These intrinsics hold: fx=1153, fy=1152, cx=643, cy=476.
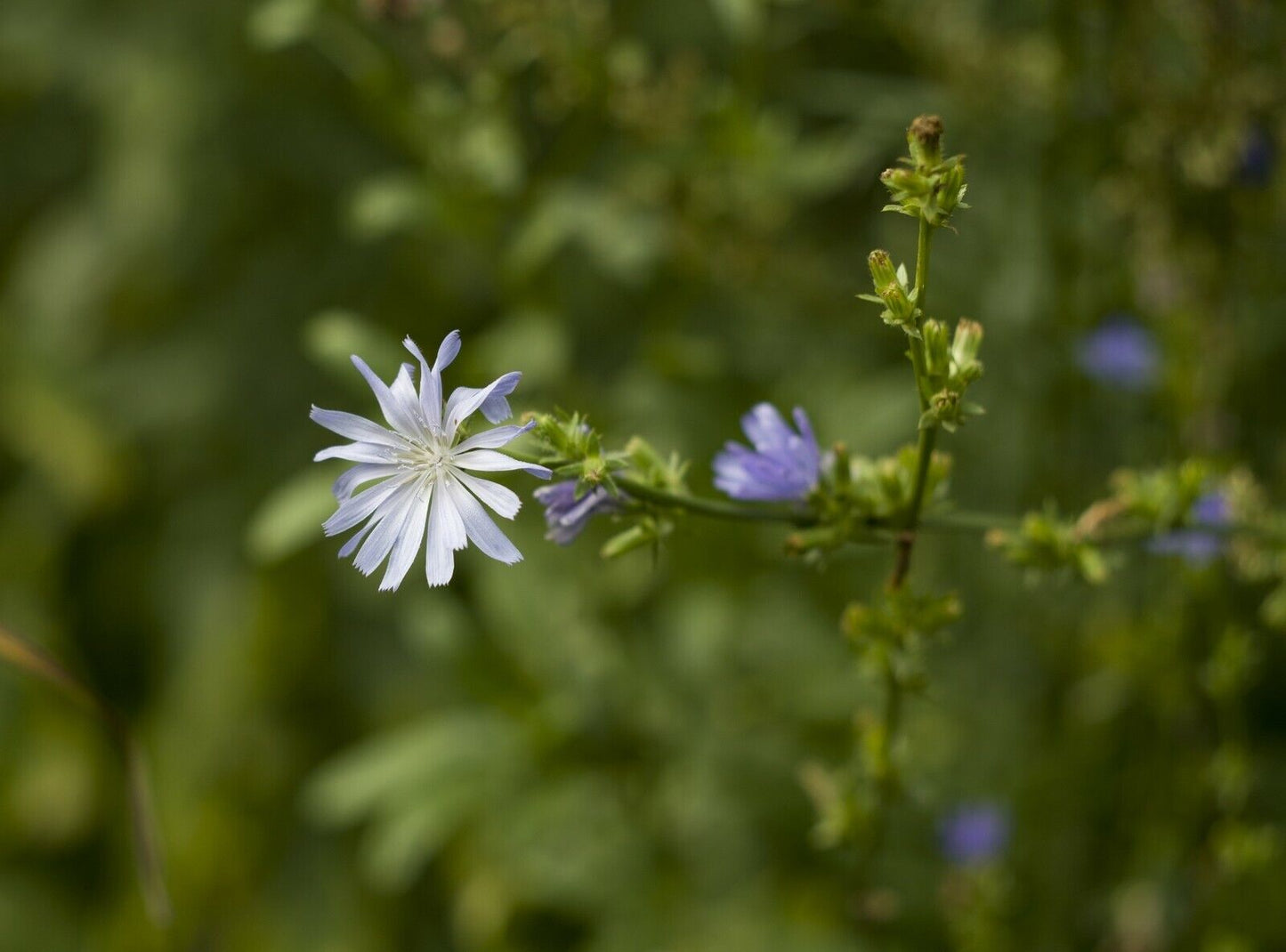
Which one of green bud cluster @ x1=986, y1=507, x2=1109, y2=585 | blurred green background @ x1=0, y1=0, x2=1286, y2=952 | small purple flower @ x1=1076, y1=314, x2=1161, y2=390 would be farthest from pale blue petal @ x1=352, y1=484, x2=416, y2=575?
small purple flower @ x1=1076, y1=314, x2=1161, y2=390

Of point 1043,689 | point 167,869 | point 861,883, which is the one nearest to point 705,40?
point 1043,689

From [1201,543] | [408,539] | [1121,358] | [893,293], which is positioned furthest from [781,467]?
[1121,358]

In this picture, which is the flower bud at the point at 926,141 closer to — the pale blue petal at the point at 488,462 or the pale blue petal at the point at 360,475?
the pale blue petal at the point at 488,462

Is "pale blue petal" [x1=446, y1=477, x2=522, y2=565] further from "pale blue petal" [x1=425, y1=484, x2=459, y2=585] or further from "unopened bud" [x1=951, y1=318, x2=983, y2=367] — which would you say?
"unopened bud" [x1=951, y1=318, x2=983, y2=367]

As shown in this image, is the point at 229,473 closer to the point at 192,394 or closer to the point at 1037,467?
the point at 192,394

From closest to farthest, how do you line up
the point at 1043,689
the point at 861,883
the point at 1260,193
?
the point at 861,883 → the point at 1260,193 → the point at 1043,689

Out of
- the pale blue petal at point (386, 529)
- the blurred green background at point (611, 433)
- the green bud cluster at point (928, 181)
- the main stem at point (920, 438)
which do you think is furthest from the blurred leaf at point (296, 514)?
the green bud cluster at point (928, 181)
